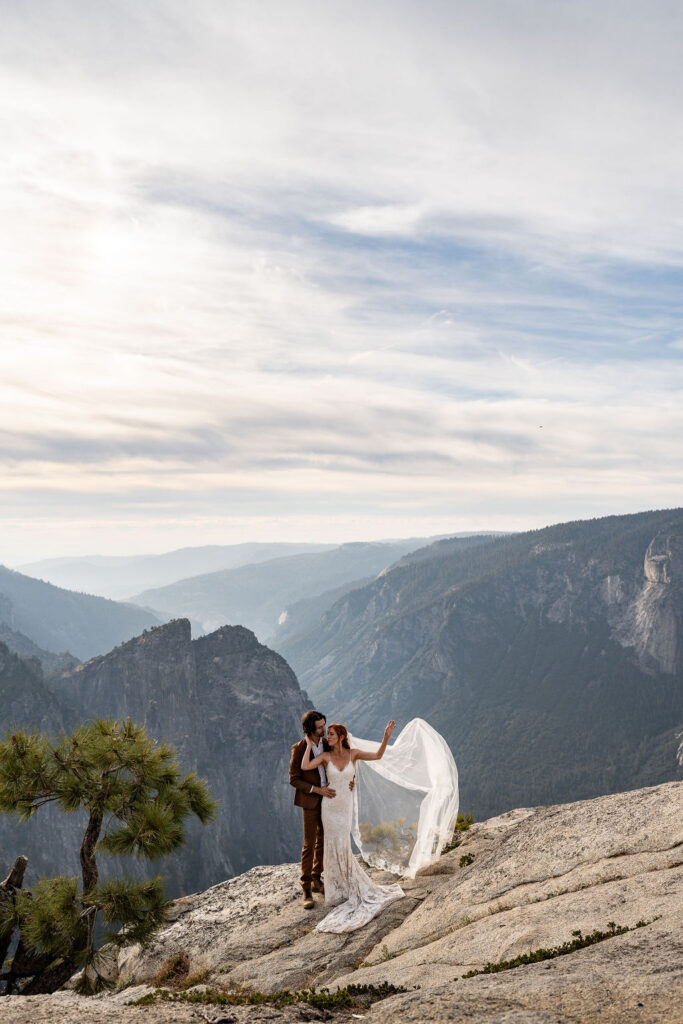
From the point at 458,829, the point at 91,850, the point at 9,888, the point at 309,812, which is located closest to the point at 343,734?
the point at 309,812

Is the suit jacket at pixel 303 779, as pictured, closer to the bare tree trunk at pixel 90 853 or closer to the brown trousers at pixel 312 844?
the brown trousers at pixel 312 844

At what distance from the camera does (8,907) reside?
47.6ft

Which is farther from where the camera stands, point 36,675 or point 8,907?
point 36,675

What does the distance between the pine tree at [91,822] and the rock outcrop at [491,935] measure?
1.58 metres

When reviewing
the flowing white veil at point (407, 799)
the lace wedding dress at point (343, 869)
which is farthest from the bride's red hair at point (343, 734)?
the flowing white veil at point (407, 799)

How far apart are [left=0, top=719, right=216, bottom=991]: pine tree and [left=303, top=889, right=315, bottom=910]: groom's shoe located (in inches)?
139

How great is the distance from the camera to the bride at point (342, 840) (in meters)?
15.2

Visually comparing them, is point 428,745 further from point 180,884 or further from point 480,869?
point 180,884

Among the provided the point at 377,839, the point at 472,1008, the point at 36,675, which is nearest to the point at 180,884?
the point at 36,675

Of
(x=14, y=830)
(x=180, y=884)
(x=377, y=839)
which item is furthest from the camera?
(x=180, y=884)

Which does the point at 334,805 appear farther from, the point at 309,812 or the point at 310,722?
the point at 310,722

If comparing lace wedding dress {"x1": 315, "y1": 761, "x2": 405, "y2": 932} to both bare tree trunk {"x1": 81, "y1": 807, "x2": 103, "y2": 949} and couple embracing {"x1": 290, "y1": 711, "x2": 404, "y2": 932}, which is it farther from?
bare tree trunk {"x1": 81, "y1": 807, "x2": 103, "y2": 949}

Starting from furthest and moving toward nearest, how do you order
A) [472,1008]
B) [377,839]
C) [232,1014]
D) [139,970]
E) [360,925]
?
[377,839]
[139,970]
[360,925]
[232,1014]
[472,1008]

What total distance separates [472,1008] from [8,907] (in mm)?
11895
